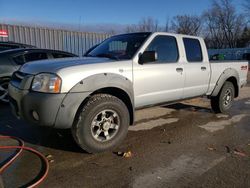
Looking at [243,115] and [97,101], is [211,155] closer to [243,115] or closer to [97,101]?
[97,101]

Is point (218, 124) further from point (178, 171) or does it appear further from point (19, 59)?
point (19, 59)

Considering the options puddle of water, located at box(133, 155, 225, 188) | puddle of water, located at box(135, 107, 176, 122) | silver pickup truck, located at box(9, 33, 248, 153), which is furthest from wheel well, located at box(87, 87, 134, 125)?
puddle of water, located at box(135, 107, 176, 122)

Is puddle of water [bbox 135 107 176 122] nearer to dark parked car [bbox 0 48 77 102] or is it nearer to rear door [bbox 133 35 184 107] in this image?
rear door [bbox 133 35 184 107]

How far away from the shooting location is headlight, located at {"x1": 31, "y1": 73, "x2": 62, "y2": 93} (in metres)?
3.99

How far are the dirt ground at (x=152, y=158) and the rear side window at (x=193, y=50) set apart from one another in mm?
1320

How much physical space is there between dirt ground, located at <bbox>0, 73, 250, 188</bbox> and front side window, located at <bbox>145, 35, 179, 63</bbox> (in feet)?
4.38

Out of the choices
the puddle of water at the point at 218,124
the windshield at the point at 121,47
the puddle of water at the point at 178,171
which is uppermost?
the windshield at the point at 121,47

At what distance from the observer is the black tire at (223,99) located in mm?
7090

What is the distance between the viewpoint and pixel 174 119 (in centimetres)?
667

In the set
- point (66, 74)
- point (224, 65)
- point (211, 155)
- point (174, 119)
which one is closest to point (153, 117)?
point (174, 119)

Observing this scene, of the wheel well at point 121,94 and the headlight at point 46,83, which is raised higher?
the headlight at point 46,83

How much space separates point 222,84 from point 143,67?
2719 millimetres

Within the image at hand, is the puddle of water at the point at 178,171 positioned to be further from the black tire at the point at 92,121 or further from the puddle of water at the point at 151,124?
the puddle of water at the point at 151,124

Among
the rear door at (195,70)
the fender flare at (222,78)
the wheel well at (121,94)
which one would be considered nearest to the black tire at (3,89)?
the wheel well at (121,94)
